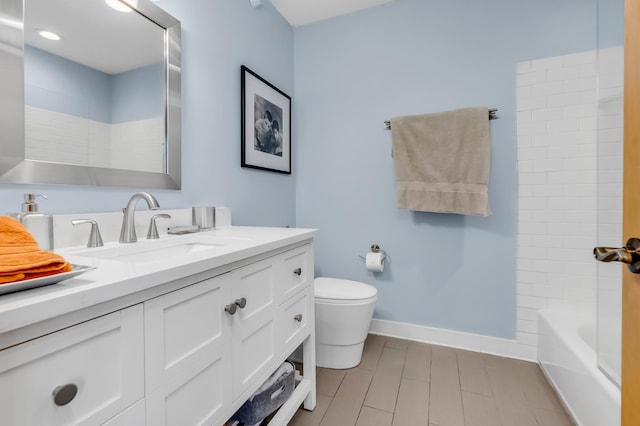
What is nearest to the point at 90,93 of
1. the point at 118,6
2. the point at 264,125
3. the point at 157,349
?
the point at 118,6

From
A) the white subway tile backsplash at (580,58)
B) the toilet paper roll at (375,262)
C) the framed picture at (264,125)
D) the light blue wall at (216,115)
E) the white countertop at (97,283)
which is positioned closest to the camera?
the white countertop at (97,283)

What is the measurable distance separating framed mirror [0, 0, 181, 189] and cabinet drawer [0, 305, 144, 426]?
0.66 m

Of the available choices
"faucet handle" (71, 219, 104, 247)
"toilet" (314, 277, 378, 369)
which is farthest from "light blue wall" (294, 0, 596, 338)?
"faucet handle" (71, 219, 104, 247)

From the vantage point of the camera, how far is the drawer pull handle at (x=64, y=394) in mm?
486

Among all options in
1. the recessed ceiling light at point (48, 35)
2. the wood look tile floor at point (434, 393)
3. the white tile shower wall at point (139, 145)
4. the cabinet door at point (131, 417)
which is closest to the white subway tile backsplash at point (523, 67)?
the wood look tile floor at point (434, 393)

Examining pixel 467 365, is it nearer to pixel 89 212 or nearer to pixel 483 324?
pixel 483 324

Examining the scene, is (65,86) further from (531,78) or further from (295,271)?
(531,78)

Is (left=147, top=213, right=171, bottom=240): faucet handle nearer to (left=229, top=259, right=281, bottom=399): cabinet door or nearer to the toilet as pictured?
(left=229, top=259, right=281, bottom=399): cabinet door

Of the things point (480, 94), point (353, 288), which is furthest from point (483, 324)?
point (480, 94)

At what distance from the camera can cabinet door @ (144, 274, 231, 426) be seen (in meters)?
0.65

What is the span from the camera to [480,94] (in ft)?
6.55

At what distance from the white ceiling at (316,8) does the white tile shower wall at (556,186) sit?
1.21m

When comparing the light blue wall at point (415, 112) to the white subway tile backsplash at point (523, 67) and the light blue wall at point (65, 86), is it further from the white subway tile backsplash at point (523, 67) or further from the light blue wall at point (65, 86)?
the light blue wall at point (65, 86)

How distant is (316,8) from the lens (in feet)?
7.39
